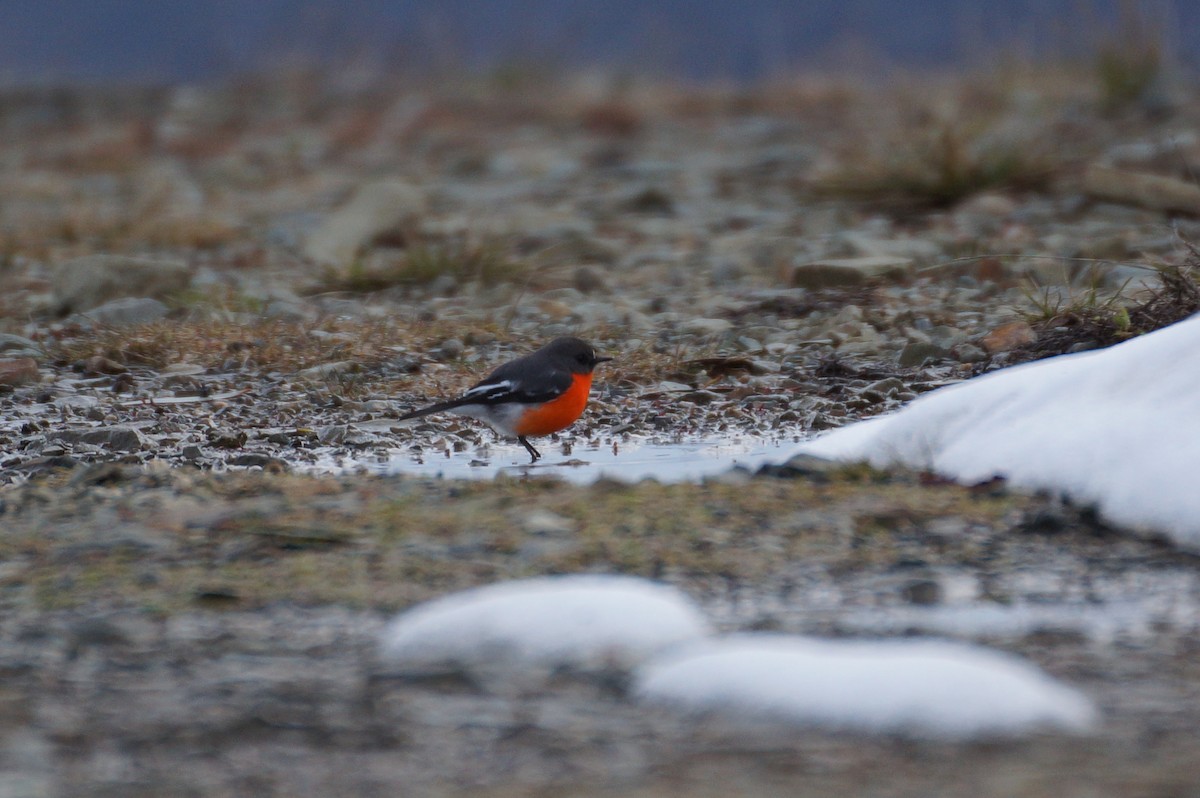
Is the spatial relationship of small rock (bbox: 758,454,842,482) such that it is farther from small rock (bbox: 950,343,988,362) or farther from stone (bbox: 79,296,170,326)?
stone (bbox: 79,296,170,326)

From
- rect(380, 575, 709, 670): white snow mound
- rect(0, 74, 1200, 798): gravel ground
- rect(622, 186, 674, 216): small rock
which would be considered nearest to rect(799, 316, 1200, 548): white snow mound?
rect(0, 74, 1200, 798): gravel ground

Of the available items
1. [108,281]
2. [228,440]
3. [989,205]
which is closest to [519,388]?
[228,440]

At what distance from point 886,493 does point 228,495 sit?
68.1 inches

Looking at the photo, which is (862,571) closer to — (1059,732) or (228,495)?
(1059,732)

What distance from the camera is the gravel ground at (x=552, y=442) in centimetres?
255

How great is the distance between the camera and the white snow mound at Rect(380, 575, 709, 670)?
2.92 meters

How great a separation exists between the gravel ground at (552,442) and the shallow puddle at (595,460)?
12 cm

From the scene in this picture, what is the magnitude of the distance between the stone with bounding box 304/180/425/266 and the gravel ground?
3 centimetres

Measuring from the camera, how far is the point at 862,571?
11.5 ft

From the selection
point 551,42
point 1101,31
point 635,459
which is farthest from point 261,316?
point 551,42

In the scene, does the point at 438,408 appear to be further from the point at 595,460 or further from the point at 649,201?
the point at 649,201

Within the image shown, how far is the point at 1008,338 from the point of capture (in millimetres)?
6188

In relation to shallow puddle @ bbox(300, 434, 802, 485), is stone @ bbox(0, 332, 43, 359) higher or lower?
higher

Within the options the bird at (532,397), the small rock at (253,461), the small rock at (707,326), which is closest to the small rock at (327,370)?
the bird at (532,397)
